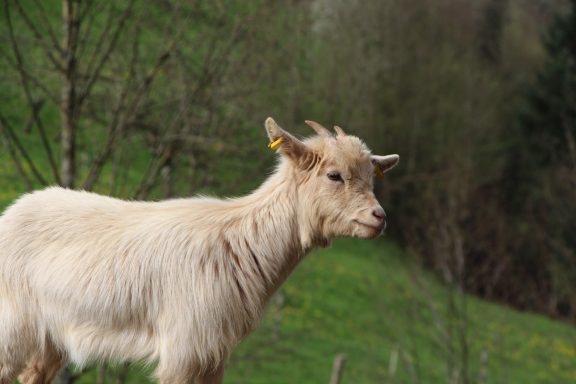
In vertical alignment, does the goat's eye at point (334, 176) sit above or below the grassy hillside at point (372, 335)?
above

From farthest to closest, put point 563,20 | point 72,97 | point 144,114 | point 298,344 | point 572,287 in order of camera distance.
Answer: point 563,20 → point 298,344 → point 572,287 → point 144,114 → point 72,97

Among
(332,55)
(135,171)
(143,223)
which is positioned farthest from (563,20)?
(143,223)

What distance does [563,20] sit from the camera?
1609 inches

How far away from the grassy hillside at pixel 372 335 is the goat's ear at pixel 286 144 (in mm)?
14419

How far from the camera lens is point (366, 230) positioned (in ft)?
16.7

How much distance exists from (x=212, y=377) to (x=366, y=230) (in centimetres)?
130

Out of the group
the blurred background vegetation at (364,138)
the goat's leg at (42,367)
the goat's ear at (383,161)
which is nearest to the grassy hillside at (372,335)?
the blurred background vegetation at (364,138)

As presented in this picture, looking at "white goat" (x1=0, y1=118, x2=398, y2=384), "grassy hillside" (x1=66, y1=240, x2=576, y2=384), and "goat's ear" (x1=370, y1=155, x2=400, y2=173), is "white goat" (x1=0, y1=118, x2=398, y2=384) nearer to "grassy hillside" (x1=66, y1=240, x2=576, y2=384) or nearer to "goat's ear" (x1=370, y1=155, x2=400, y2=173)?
"goat's ear" (x1=370, y1=155, x2=400, y2=173)

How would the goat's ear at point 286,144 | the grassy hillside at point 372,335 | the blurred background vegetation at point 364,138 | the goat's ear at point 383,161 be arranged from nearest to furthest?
the goat's ear at point 286,144, the goat's ear at point 383,161, the blurred background vegetation at point 364,138, the grassy hillside at point 372,335

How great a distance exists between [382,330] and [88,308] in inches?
956

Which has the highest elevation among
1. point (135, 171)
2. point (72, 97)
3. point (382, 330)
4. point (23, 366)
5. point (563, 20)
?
point (563, 20)

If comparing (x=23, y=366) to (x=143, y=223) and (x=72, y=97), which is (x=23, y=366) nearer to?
(x=143, y=223)

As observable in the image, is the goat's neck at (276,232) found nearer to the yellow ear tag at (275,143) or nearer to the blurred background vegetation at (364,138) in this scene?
the yellow ear tag at (275,143)

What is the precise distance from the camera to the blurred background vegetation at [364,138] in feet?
33.8
